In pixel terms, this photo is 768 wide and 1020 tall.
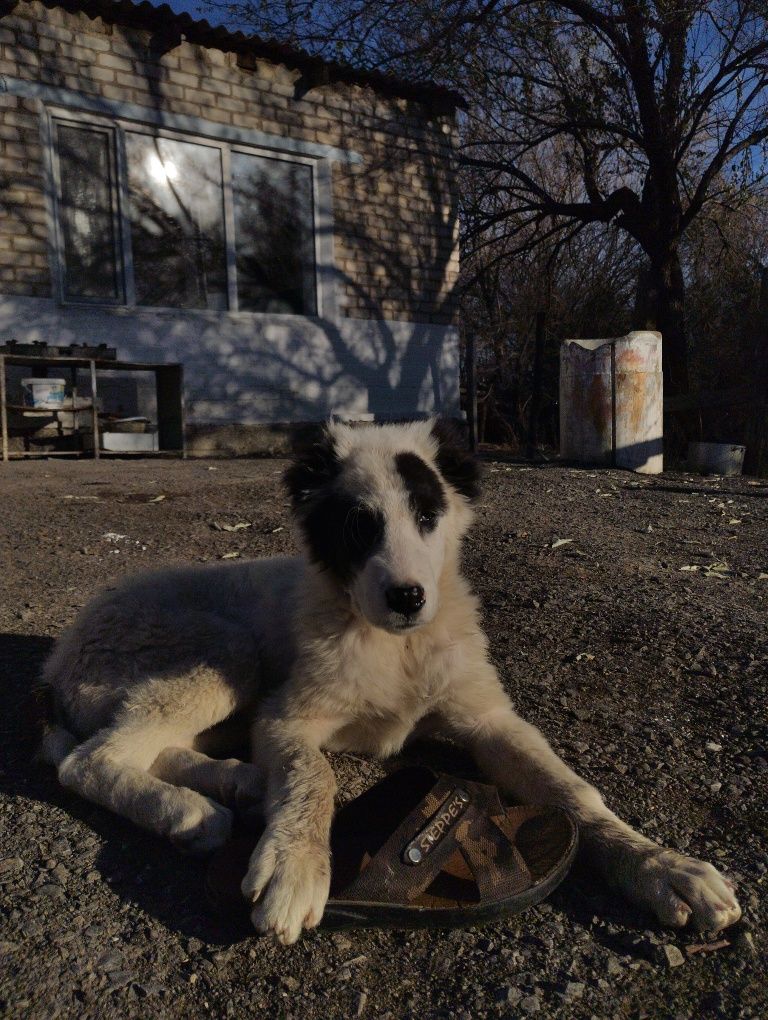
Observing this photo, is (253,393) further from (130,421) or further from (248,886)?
(248,886)

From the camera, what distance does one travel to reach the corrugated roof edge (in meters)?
10.3

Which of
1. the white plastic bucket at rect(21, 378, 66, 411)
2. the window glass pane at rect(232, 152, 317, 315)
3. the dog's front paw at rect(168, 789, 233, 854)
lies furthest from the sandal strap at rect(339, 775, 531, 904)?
the window glass pane at rect(232, 152, 317, 315)

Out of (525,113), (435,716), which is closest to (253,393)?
(525,113)

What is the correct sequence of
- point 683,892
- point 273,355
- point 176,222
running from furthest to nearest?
point 273,355, point 176,222, point 683,892

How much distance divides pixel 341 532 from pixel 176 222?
9894mm

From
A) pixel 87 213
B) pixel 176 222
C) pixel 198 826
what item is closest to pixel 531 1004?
pixel 198 826

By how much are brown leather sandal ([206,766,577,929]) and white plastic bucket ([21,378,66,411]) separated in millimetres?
8730

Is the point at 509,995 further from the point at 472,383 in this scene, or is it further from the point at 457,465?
→ the point at 472,383

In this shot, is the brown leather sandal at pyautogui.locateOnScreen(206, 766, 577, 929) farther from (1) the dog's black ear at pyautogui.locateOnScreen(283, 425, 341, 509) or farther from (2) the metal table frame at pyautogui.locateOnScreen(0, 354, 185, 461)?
(2) the metal table frame at pyautogui.locateOnScreen(0, 354, 185, 461)

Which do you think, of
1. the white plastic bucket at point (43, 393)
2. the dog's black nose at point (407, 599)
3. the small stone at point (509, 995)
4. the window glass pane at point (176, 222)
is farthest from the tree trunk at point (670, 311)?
the small stone at point (509, 995)

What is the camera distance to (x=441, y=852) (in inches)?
78.0

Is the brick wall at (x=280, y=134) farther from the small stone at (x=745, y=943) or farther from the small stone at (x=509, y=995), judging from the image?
the small stone at (x=745, y=943)

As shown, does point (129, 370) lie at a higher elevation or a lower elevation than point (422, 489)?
higher

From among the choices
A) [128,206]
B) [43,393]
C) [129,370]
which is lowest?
[43,393]
